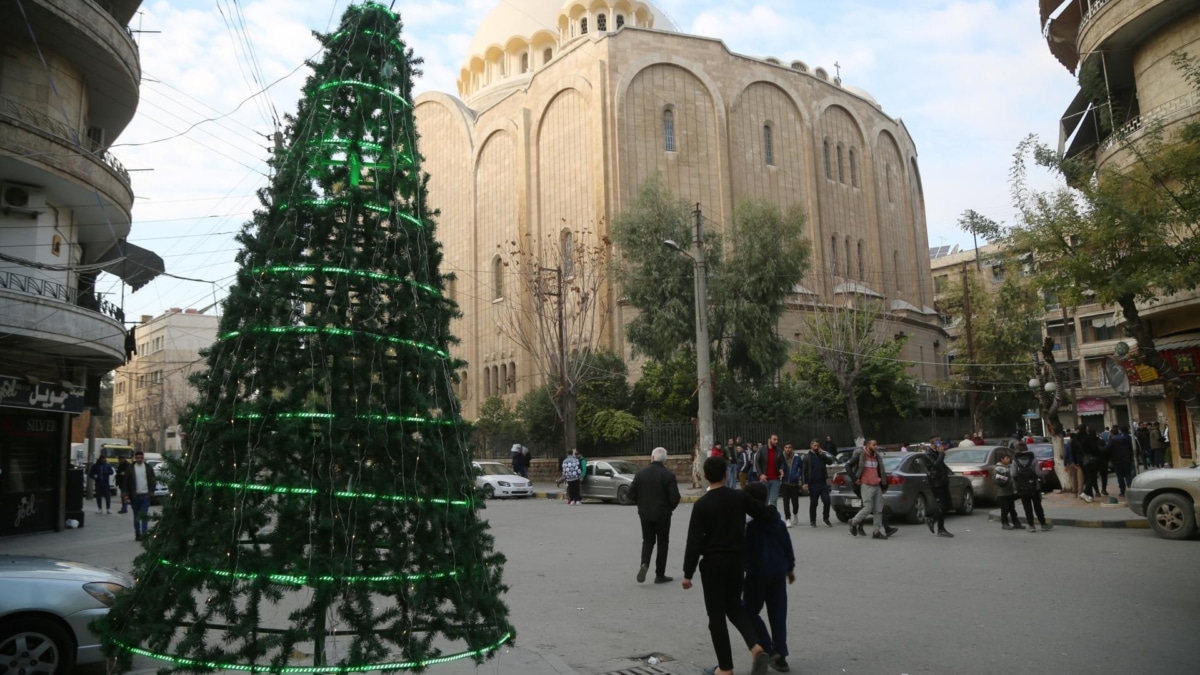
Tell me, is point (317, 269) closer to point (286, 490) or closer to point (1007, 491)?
point (286, 490)

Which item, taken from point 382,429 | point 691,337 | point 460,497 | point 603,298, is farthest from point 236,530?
point 603,298

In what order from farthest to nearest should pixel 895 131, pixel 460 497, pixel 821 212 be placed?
pixel 895 131
pixel 821 212
pixel 460 497

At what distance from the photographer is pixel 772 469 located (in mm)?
14797

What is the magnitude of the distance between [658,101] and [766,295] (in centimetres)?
1469

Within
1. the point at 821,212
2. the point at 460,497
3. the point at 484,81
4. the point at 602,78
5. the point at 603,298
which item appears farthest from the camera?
the point at 484,81

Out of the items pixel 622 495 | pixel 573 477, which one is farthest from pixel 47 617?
pixel 622 495

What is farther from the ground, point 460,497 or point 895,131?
point 895,131

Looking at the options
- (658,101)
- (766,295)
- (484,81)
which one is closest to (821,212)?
(658,101)

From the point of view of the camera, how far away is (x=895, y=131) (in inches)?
2101

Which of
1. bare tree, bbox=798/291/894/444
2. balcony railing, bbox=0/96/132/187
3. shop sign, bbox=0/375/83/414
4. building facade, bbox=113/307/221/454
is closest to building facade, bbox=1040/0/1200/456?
bare tree, bbox=798/291/894/444

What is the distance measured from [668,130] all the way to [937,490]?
29554mm

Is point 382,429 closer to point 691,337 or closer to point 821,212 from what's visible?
point 691,337

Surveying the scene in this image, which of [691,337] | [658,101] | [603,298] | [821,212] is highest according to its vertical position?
[658,101]

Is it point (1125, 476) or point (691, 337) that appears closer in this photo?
point (1125, 476)
